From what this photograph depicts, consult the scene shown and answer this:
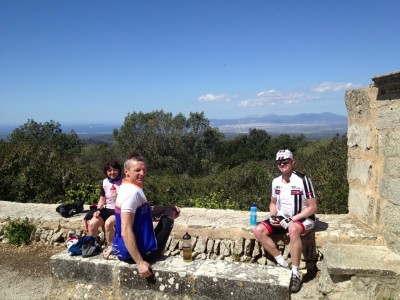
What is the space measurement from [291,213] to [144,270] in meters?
2.23

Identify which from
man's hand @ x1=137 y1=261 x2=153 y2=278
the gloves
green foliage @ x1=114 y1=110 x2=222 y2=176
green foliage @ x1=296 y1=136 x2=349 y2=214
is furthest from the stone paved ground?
green foliage @ x1=114 y1=110 x2=222 y2=176

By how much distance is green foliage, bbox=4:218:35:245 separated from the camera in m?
5.75

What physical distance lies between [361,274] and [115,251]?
241 cm

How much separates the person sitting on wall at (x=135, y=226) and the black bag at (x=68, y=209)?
10.8 ft

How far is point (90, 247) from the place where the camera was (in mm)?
2957

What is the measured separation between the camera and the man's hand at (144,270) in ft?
8.55

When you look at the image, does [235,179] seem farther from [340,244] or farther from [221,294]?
[221,294]

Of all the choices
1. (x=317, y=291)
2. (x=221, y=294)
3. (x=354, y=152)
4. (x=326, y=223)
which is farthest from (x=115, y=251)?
(x=354, y=152)

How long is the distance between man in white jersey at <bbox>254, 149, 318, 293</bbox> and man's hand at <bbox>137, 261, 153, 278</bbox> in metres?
1.99

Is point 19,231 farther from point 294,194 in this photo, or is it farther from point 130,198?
point 294,194

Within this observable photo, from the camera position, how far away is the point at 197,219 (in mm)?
5359

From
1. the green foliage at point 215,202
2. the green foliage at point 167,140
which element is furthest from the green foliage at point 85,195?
the green foliage at point 167,140

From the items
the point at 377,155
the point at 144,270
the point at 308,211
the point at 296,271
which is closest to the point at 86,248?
the point at 144,270

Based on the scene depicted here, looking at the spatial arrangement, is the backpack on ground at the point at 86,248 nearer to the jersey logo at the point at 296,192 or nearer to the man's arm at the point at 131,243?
the man's arm at the point at 131,243
